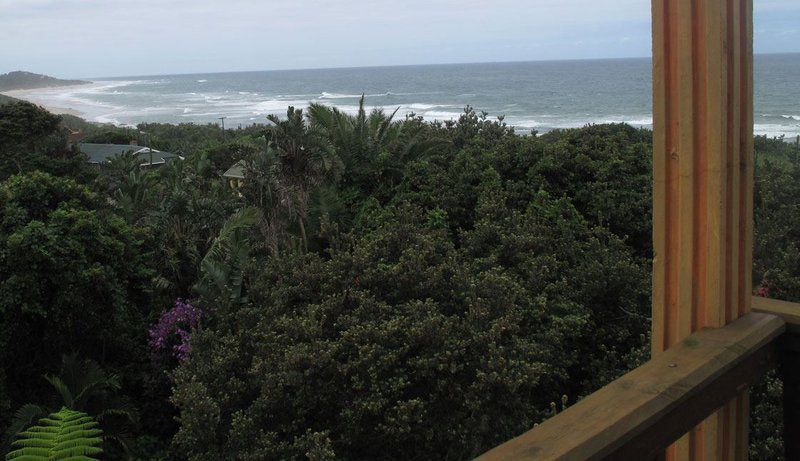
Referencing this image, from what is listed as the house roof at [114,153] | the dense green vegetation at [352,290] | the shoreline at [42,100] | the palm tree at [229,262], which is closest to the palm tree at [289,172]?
the dense green vegetation at [352,290]

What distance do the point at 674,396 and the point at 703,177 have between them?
489 mm

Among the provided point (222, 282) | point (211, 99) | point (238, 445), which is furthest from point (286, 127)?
point (211, 99)

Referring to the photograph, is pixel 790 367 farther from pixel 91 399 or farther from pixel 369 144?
pixel 369 144

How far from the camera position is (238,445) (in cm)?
515

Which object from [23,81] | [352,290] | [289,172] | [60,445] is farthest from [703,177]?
[23,81]

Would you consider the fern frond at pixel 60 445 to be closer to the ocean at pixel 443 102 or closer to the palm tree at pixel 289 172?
the palm tree at pixel 289 172

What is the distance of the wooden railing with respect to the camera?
2.83 feet

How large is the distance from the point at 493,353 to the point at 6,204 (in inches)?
327

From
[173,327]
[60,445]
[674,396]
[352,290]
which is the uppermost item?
[674,396]

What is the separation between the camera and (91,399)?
887 centimetres

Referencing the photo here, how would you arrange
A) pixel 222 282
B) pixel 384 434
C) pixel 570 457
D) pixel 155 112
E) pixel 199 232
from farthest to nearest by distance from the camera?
pixel 155 112
pixel 199 232
pixel 222 282
pixel 384 434
pixel 570 457

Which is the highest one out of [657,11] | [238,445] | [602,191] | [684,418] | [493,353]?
[657,11]

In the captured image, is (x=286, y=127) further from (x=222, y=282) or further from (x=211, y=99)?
(x=211, y=99)

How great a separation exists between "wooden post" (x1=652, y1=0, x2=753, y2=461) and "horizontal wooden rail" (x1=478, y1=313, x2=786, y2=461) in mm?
72
